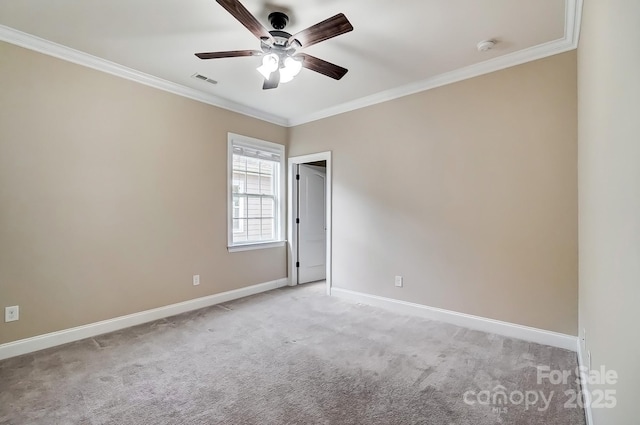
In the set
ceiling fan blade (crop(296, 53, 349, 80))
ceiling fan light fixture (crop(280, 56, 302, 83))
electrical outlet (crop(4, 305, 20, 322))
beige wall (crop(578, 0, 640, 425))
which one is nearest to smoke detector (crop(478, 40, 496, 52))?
A: beige wall (crop(578, 0, 640, 425))

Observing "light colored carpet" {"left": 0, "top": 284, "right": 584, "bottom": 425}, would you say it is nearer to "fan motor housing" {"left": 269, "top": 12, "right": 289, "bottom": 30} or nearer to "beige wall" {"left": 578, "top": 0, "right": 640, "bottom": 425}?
"beige wall" {"left": 578, "top": 0, "right": 640, "bottom": 425}

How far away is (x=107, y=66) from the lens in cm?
313

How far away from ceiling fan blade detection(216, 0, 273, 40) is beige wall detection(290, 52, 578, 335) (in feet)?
7.23

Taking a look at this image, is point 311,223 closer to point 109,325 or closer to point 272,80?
point 272,80

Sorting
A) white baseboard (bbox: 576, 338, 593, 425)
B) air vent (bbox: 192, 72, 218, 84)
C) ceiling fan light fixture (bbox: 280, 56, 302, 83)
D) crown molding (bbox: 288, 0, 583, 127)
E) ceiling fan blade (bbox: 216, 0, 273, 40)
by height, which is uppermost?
air vent (bbox: 192, 72, 218, 84)

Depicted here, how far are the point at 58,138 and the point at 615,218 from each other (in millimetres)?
4086

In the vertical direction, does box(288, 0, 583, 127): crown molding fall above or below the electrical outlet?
above

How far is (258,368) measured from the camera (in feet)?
7.97

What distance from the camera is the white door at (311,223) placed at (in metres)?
5.23

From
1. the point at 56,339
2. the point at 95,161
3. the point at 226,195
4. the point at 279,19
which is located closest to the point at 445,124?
the point at 279,19

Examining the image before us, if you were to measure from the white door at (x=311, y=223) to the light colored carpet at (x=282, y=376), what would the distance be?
1.93 metres

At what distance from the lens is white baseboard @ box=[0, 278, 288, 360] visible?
2648 mm

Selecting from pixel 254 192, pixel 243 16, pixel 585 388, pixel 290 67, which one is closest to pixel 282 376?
pixel 585 388

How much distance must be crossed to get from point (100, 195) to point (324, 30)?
2778 millimetres
